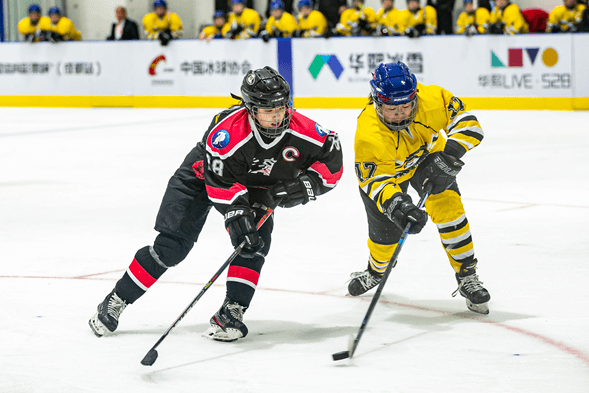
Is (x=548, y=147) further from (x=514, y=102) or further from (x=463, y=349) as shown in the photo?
(x=463, y=349)

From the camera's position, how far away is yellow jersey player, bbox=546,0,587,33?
43.4ft

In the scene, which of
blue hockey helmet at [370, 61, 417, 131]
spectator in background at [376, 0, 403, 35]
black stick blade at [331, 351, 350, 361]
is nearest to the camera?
black stick blade at [331, 351, 350, 361]

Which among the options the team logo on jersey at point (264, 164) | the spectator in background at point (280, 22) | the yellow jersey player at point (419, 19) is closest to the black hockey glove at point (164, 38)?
the spectator in background at point (280, 22)

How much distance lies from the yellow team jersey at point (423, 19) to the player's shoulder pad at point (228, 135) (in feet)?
37.0

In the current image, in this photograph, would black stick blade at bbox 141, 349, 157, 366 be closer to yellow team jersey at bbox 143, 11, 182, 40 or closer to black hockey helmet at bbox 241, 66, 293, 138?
black hockey helmet at bbox 241, 66, 293, 138

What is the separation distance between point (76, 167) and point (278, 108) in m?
5.91

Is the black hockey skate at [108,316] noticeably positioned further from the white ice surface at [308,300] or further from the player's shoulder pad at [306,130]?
the player's shoulder pad at [306,130]

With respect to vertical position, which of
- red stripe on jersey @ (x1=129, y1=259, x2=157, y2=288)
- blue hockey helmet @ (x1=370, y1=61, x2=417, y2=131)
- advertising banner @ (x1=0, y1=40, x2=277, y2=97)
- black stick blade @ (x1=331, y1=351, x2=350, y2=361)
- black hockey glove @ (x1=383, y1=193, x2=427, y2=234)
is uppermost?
blue hockey helmet @ (x1=370, y1=61, x2=417, y2=131)

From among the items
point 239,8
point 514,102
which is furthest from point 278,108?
point 239,8

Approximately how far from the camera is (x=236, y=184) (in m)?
3.44

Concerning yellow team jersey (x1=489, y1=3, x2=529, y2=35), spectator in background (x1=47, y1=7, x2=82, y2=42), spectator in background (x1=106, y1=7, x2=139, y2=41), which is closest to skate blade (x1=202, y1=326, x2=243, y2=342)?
yellow team jersey (x1=489, y1=3, x2=529, y2=35)

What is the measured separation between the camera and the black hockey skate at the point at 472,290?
3791mm

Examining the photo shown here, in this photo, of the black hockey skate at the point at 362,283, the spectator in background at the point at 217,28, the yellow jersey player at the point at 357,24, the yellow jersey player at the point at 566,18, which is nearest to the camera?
the black hockey skate at the point at 362,283

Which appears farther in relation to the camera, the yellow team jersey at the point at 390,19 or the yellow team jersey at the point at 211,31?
the yellow team jersey at the point at 211,31
